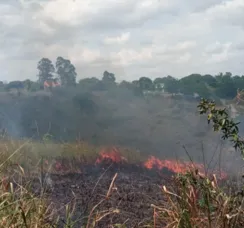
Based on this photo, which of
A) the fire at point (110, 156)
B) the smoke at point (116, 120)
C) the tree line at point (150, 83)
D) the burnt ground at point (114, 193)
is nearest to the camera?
the burnt ground at point (114, 193)

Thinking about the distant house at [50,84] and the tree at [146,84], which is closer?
the distant house at [50,84]

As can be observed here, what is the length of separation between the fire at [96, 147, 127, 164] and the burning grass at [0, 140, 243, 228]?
0.04 m

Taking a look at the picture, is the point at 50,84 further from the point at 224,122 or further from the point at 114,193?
the point at 224,122

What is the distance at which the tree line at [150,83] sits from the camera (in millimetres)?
27062

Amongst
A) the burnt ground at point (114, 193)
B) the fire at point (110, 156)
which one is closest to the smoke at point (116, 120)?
the fire at point (110, 156)

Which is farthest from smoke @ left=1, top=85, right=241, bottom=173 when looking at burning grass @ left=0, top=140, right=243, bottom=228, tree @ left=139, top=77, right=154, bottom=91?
burning grass @ left=0, top=140, right=243, bottom=228

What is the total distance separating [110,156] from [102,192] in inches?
260

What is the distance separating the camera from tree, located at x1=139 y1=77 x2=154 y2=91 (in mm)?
30491

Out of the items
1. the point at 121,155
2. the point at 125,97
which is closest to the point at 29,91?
the point at 125,97

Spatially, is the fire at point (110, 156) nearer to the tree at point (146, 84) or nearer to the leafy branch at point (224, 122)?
the leafy branch at point (224, 122)

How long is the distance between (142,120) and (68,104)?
4756 millimetres

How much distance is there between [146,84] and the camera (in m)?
31.1

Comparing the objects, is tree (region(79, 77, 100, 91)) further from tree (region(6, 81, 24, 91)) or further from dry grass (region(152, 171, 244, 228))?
dry grass (region(152, 171, 244, 228))

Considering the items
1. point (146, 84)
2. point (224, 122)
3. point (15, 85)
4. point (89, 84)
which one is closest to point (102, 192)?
point (224, 122)
